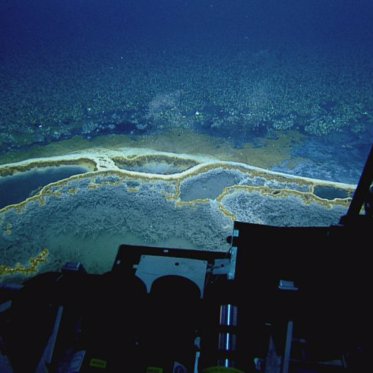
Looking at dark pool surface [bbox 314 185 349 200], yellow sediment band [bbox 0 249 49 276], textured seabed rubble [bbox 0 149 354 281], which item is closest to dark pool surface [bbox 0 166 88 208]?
textured seabed rubble [bbox 0 149 354 281]

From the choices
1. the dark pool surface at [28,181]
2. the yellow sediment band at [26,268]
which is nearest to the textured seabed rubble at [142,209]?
the yellow sediment band at [26,268]

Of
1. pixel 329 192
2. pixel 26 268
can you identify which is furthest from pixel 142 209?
pixel 329 192

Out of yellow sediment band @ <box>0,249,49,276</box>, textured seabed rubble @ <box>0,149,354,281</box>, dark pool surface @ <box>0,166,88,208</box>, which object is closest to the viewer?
yellow sediment band @ <box>0,249,49,276</box>

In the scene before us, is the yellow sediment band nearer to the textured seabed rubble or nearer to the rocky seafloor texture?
the textured seabed rubble

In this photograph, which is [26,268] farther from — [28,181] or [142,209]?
[28,181]

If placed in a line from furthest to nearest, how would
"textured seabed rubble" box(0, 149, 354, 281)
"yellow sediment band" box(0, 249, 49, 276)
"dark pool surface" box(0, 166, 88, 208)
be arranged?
"dark pool surface" box(0, 166, 88, 208) → "textured seabed rubble" box(0, 149, 354, 281) → "yellow sediment band" box(0, 249, 49, 276)

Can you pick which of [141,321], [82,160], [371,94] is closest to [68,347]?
[141,321]

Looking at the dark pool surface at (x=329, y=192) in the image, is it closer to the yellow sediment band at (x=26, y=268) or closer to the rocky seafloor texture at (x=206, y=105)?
the rocky seafloor texture at (x=206, y=105)
